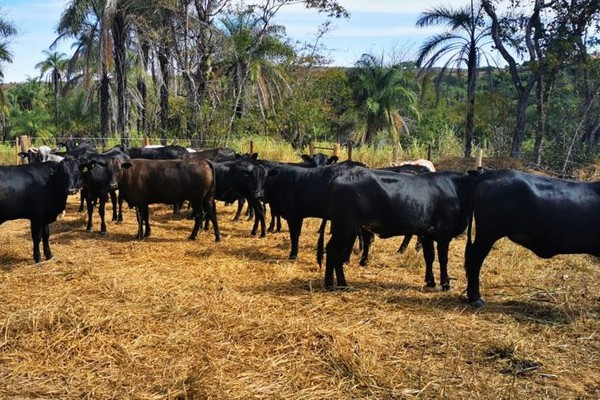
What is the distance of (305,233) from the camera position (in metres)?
11.1

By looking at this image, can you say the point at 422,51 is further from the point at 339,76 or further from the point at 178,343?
the point at 178,343

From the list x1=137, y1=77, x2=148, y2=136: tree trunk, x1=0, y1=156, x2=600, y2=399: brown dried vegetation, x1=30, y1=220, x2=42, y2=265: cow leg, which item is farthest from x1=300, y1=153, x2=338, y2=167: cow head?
x1=137, y1=77, x2=148, y2=136: tree trunk

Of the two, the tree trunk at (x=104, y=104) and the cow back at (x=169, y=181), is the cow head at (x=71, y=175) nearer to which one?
the cow back at (x=169, y=181)

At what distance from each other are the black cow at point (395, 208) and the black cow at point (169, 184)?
13.2 feet

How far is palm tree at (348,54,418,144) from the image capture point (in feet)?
109

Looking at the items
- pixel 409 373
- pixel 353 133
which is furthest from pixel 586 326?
pixel 353 133

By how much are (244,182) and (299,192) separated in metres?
2.15

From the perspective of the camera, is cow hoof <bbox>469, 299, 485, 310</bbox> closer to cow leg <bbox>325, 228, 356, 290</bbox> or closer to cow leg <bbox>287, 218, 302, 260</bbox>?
cow leg <bbox>325, 228, 356, 290</bbox>

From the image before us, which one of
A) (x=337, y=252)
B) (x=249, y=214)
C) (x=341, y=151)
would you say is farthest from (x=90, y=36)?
(x=337, y=252)

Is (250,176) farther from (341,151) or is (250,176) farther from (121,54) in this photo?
(121,54)

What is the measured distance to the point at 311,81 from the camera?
35.2 m

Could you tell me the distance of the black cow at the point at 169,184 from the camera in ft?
33.6

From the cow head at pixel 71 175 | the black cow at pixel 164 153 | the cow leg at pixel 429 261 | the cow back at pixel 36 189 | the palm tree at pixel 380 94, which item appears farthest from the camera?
the palm tree at pixel 380 94

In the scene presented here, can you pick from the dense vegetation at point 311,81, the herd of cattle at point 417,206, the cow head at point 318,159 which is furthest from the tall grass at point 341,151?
the herd of cattle at point 417,206
